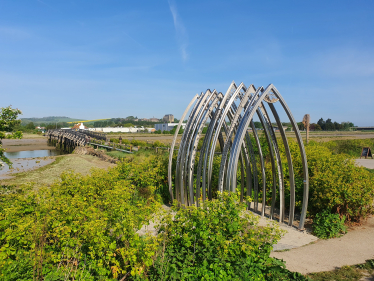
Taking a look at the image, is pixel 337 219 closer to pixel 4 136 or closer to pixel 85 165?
pixel 4 136

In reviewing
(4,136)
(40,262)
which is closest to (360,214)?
(40,262)

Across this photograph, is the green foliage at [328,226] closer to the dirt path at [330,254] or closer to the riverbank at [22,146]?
the dirt path at [330,254]

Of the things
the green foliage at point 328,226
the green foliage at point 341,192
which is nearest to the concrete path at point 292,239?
the green foliage at point 328,226

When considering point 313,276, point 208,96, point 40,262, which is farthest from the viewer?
point 208,96

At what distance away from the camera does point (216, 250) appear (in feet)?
13.4

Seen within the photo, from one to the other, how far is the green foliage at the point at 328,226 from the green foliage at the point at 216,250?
253 cm

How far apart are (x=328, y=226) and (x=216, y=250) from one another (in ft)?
12.9

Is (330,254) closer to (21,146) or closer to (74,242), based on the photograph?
(74,242)

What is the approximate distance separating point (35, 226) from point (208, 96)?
220 inches

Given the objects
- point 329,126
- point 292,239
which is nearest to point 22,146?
point 292,239

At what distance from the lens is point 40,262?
3.53 metres

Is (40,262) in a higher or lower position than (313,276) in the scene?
higher

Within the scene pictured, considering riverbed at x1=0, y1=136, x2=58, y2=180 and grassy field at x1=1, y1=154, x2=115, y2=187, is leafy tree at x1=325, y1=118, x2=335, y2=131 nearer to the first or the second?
riverbed at x1=0, y1=136, x2=58, y2=180

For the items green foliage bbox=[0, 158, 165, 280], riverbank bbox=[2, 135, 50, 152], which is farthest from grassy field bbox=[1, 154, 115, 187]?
riverbank bbox=[2, 135, 50, 152]
